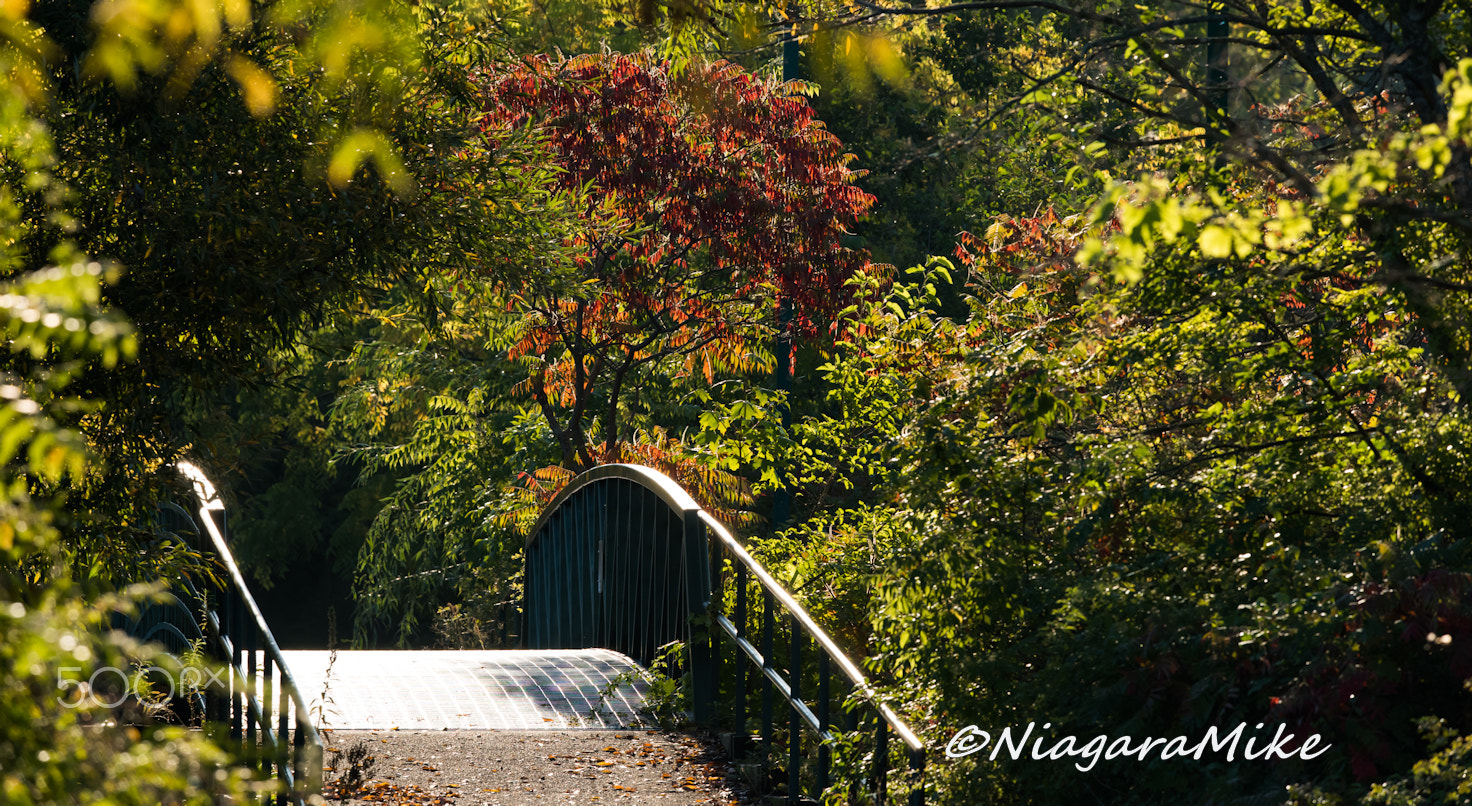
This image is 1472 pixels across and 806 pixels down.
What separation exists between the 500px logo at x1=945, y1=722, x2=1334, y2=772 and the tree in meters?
6.67

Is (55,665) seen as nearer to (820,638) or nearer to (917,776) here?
(917,776)

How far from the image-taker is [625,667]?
7.94m

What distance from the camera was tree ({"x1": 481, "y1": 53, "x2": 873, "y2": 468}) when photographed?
34.6ft

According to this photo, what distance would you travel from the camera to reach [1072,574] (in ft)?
13.7

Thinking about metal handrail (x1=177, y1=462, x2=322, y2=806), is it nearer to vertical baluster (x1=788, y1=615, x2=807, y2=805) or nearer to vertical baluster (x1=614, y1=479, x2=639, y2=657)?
vertical baluster (x1=788, y1=615, x2=807, y2=805)

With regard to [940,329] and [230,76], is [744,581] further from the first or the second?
[230,76]

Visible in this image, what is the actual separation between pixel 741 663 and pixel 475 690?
215 cm

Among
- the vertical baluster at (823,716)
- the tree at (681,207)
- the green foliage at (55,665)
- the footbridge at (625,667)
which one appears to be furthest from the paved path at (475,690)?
the green foliage at (55,665)

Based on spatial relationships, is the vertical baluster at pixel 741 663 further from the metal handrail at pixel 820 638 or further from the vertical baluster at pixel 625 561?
the vertical baluster at pixel 625 561

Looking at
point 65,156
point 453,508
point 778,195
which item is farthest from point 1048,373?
point 453,508

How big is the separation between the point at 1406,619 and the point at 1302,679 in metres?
0.30

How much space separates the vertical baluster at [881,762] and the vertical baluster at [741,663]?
1676 millimetres

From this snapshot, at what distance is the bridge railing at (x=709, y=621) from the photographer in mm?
4660

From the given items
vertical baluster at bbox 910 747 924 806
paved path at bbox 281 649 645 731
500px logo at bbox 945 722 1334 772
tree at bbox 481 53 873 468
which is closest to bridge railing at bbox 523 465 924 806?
vertical baluster at bbox 910 747 924 806
